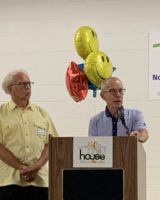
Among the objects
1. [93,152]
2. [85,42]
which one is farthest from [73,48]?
[93,152]

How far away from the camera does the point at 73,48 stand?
4.35 m

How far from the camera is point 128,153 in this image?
206 cm

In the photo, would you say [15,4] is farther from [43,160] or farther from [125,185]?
[125,185]

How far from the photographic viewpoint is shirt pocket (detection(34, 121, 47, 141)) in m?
3.09

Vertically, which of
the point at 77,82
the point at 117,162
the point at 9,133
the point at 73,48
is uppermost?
the point at 73,48

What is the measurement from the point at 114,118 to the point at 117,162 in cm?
94

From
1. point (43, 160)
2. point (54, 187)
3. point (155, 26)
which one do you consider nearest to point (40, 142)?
point (43, 160)

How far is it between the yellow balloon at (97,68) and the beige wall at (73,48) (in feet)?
2.56

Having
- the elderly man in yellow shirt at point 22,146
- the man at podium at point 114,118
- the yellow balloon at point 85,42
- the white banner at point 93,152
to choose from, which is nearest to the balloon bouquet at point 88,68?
the yellow balloon at point 85,42

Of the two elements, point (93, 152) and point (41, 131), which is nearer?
point (93, 152)

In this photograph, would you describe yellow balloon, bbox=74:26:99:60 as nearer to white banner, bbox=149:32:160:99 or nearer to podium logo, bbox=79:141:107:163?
white banner, bbox=149:32:160:99

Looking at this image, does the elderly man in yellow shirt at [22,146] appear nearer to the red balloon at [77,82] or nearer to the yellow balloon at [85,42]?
the red balloon at [77,82]

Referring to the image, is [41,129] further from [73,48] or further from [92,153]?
[73,48]

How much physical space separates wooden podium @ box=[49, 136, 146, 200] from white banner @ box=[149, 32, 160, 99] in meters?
2.11
